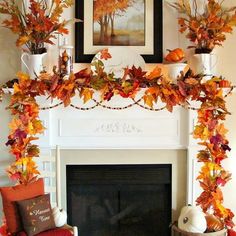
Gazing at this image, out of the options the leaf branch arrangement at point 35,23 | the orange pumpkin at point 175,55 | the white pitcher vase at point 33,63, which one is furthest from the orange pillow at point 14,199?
the orange pumpkin at point 175,55

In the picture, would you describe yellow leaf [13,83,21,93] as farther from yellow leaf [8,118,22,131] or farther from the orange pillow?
the orange pillow

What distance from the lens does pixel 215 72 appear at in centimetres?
345

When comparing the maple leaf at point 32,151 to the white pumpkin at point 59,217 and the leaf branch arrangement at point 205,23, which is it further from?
the leaf branch arrangement at point 205,23

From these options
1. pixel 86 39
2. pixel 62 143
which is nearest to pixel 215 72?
pixel 86 39

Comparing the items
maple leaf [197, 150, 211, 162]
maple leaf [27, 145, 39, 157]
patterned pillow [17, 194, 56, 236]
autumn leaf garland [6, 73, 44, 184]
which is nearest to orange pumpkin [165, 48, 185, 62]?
maple leaf [197, 150, 211, 162]

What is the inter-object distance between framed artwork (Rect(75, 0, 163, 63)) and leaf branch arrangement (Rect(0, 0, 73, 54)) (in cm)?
23

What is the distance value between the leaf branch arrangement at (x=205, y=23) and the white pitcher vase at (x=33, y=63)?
120 cm

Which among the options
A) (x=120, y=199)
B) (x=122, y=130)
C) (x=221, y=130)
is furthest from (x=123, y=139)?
(x=221, y=130)

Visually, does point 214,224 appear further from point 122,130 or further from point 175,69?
point 175,69

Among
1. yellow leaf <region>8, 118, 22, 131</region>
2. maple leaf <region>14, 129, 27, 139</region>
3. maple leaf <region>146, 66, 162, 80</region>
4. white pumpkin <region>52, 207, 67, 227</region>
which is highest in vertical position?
maple leaf <region>146, 66, 162, 80</region>

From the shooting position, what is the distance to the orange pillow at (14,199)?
2875 mm

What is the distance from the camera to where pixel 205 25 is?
320 centimetres

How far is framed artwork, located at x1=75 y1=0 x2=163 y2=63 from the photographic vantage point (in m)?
3.36

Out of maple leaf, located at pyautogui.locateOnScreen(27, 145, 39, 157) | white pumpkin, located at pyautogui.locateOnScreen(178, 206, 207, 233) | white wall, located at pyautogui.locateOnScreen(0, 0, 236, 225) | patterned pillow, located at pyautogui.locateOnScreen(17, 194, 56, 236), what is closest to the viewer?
patterned pillow, located at pyautogui.locateOnScreen(17, 194, 56, 236)
